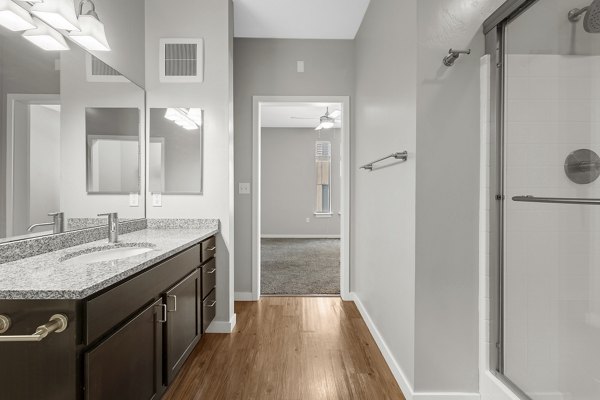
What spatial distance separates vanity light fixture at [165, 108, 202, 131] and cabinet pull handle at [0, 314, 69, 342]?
6.33 ft

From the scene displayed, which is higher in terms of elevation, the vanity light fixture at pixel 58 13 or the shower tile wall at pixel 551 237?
the vanity light fixture at pixel 58 13

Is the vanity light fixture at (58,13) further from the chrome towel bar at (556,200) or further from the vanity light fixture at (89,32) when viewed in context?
the chrome towel bar at (556,200)

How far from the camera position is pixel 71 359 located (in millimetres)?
1045

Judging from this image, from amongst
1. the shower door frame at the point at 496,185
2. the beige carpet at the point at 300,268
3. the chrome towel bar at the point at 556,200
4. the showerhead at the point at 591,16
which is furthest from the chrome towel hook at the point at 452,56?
the beige carpet at the point at 300,268

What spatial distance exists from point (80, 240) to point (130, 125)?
96 centimetres

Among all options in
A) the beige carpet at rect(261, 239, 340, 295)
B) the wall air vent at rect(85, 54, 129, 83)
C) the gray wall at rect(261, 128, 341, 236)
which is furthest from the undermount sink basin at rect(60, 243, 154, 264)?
the gray wall at rect(261, 128, 341, 236)

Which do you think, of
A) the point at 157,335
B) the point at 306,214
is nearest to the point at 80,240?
the point at 157,335

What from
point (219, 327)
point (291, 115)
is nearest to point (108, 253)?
point (219, 327)

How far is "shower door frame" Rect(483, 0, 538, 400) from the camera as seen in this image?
171 cm

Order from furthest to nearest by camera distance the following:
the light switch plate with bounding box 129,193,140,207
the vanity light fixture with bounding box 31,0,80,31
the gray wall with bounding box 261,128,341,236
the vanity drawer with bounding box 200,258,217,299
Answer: the gray wall with bounding box 261,128,341,236 → the light switch plate with bounding box 129,193,140,207 → the vanity drawer with bounding box 200,258,217,299 → the vanity light fixture with bounding box 31,0,80,31

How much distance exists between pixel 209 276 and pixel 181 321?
0.57 meters

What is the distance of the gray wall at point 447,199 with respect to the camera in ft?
5.83

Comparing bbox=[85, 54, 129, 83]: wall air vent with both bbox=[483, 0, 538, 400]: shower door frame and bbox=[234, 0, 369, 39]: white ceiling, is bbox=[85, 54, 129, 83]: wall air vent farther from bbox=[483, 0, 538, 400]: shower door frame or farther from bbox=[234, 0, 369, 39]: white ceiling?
bbox=[483, 0, 538, 400]: shower door frame

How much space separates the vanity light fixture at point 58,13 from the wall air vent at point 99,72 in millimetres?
255
